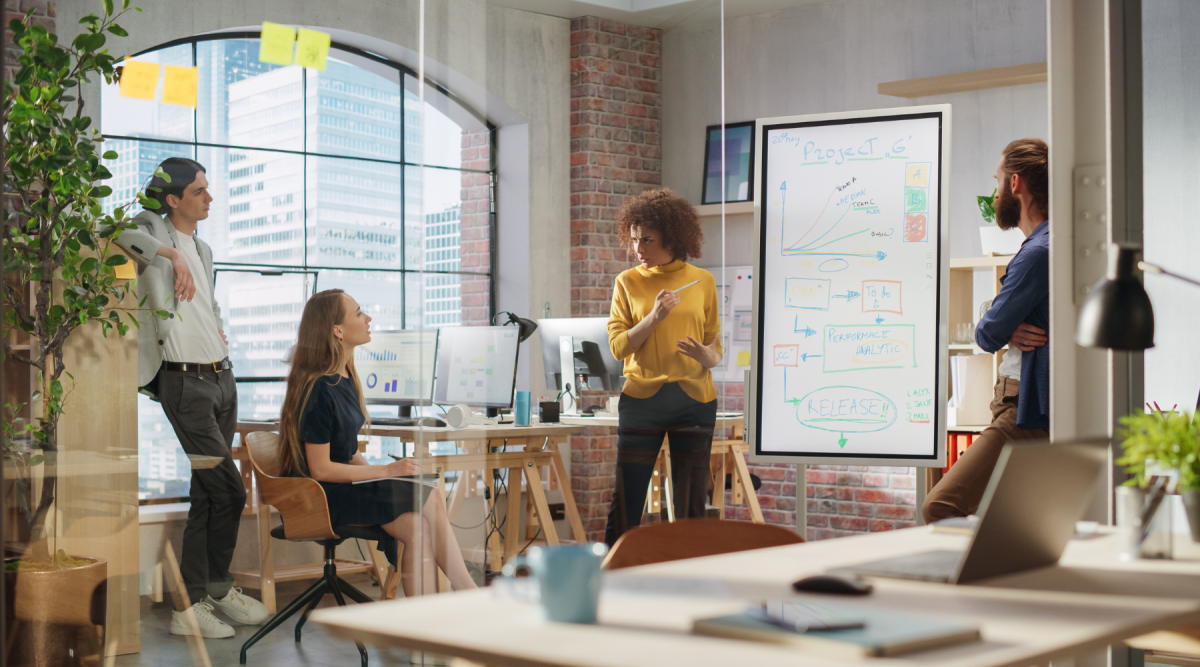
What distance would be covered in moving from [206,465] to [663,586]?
6.80 ft

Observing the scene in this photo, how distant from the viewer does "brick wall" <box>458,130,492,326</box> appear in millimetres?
3467

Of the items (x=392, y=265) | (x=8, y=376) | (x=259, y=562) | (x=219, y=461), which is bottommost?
(x=259, y=562)

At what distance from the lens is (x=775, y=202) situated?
3.74 metres

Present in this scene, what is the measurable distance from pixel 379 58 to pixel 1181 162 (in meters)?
2.58

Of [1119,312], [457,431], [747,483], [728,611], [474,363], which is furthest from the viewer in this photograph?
[747,483]

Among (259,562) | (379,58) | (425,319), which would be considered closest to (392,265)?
(425,319)

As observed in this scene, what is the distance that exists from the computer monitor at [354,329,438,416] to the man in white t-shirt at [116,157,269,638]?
389 mm

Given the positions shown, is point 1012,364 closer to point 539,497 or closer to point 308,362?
point 539,497

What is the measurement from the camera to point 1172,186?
137 inches

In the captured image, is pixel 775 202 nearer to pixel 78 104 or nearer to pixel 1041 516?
pixel 78 104

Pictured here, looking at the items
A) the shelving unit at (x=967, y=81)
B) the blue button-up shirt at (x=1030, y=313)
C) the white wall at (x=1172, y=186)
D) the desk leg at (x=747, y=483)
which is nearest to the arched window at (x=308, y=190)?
the desk leg at (x=747, y=483)

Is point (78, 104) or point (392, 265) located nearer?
point (78, 104)

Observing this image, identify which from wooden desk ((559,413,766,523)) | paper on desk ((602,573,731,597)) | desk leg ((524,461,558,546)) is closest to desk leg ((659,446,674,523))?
wooden desk ((559,413,766,523))

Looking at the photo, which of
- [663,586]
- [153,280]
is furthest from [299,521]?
[663,586]
